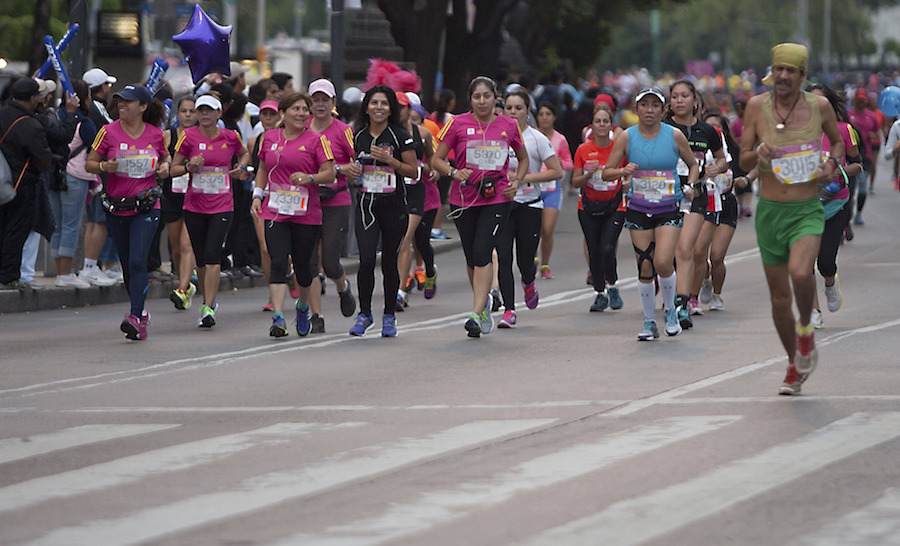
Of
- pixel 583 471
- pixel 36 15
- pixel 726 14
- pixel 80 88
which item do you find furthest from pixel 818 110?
pixel 726 14

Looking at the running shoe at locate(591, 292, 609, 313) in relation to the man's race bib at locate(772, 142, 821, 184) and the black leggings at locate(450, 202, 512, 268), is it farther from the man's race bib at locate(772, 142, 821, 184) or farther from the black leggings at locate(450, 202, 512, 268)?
the man's race bib at locate(772, 142, 821, 184)

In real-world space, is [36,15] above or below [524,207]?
above

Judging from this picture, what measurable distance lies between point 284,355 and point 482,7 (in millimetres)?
26342

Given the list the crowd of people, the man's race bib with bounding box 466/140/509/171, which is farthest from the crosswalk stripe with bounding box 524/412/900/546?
the man's race bib with bounding box 466/140/509/171

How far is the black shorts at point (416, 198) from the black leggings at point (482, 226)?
7.82ft

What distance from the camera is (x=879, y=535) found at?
620cm

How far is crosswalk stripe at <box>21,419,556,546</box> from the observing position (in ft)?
20.9

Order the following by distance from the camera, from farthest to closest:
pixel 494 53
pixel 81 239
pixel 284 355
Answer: pixel 494 53 → pixel 81 239 → pixel 284 355

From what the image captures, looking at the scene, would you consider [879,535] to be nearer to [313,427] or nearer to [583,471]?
[583,471]

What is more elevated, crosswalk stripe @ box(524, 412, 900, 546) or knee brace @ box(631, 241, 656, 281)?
knee brace @ box(631, 241, 656, 281)

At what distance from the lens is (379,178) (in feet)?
40.7

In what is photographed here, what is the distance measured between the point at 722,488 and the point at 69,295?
9874mm

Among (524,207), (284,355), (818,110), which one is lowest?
(284,355)

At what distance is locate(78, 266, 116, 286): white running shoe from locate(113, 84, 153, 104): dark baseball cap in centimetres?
336
